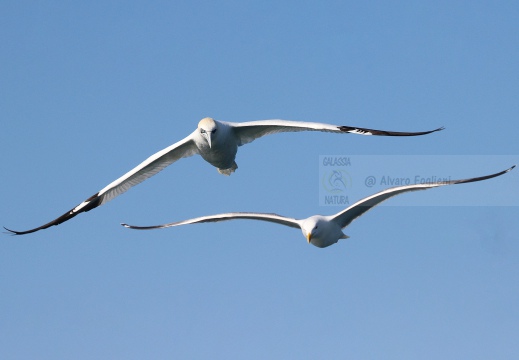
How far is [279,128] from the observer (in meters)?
36.4

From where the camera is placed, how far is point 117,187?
37625 mm

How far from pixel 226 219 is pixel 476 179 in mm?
8668

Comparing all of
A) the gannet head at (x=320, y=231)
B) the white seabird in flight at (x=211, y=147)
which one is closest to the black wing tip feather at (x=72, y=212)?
the white seabird in flight at (x=211, y=147)

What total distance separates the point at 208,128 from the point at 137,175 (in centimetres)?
426

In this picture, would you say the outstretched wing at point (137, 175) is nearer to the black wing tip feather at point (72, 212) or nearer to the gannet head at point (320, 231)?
the black wing tip feather at point (72, 212)

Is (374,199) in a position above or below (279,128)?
below

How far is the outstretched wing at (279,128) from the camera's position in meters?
35.6

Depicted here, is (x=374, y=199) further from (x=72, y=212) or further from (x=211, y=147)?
(x=72, y=212)

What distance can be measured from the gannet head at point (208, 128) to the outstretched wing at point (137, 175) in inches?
78.4

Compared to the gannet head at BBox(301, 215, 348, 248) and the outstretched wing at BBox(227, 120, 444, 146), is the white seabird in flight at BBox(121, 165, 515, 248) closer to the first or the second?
the gannet head at BBox(301, 215, 348, 248)

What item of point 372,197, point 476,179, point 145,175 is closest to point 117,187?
point 145,175

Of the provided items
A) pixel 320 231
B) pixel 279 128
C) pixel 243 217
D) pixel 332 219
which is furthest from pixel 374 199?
pixel 279 128

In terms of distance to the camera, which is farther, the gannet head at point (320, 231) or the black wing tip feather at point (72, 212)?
the black wing tip feather at point (72, 212)

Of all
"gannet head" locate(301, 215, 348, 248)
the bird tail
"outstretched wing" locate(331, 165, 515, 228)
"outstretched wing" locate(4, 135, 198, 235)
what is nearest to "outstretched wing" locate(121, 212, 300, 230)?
"gannet head" locate(301, 215, 348, 248)
